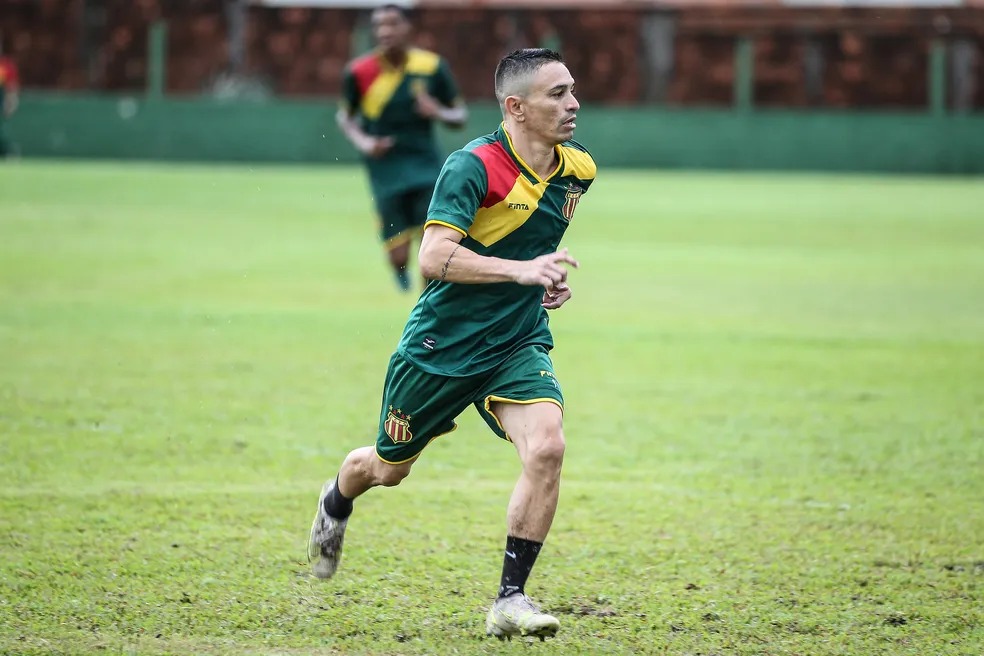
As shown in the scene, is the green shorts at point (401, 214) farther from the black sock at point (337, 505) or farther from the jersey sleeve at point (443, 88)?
the black sock at point (337, 505)

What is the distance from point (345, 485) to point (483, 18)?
3740 cm

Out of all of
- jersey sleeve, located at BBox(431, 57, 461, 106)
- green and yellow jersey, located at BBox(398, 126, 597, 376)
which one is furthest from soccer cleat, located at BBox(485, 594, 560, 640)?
jersey sleeve, located at BBox(431, 57, 461, 106)

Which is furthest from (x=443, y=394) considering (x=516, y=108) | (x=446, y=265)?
(x=516, y=108)

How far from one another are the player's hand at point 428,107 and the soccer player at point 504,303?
812 cm

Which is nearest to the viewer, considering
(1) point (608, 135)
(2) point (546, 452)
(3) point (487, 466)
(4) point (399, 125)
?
(2) point (546, 452)

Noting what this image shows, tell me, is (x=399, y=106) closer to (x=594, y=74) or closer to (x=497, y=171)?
(x=497, y=171)

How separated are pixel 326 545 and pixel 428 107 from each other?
27.6 ft

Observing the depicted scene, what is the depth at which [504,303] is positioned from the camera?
509 centimetres

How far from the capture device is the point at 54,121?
37062 millimetres

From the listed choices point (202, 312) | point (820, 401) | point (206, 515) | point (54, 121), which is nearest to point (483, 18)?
point (54, 121)

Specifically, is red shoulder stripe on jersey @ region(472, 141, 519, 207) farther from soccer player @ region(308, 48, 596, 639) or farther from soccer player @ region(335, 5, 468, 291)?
soccer player @ region(335, 5, 468, 291)

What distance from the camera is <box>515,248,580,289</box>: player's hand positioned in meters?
4.58

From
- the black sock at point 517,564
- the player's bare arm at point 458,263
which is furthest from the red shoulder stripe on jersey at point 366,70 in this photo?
the black sock at point 517,564

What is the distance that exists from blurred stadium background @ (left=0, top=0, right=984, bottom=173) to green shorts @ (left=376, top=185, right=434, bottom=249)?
22.1 meters
